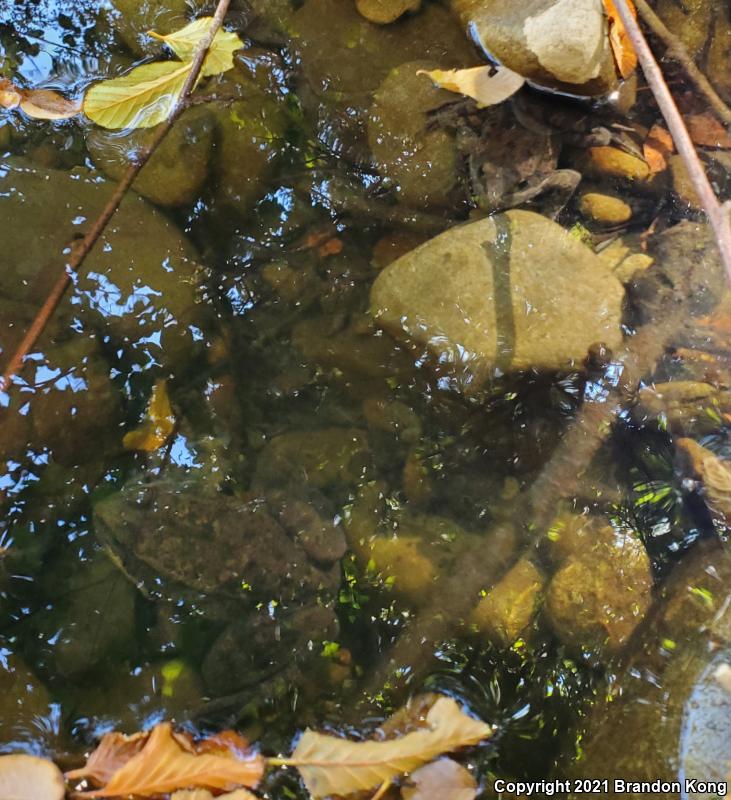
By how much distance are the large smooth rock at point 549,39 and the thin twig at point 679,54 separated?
0.39 meters

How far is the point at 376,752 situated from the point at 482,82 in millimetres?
3219

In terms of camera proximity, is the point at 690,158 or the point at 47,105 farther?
the point at 47,105

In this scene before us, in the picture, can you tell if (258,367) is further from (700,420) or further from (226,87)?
(700,420)

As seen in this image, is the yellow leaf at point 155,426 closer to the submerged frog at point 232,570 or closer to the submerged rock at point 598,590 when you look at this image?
the submerged frog at point 232,570

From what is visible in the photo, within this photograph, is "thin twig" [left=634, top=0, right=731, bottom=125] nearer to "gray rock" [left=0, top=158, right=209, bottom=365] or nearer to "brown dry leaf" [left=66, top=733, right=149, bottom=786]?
"gray rock" [left=0, top=158, right=209, bottom=365]

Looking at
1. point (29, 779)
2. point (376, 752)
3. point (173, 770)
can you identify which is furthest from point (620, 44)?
point (29, 779)

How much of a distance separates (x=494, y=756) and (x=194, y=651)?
1201 millimetres

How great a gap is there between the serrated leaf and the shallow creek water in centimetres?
9

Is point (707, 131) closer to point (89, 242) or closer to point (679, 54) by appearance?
point (679, 54)

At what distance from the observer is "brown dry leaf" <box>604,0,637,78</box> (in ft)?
11.5

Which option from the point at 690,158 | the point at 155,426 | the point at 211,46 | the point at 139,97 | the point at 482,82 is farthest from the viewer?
the point at 482,82

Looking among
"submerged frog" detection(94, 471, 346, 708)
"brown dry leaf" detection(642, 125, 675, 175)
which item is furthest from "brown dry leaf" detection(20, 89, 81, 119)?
"brown dry leaf" detection(642, 125, 675, 175)

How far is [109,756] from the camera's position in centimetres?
235

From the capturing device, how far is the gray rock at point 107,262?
3062 mm
